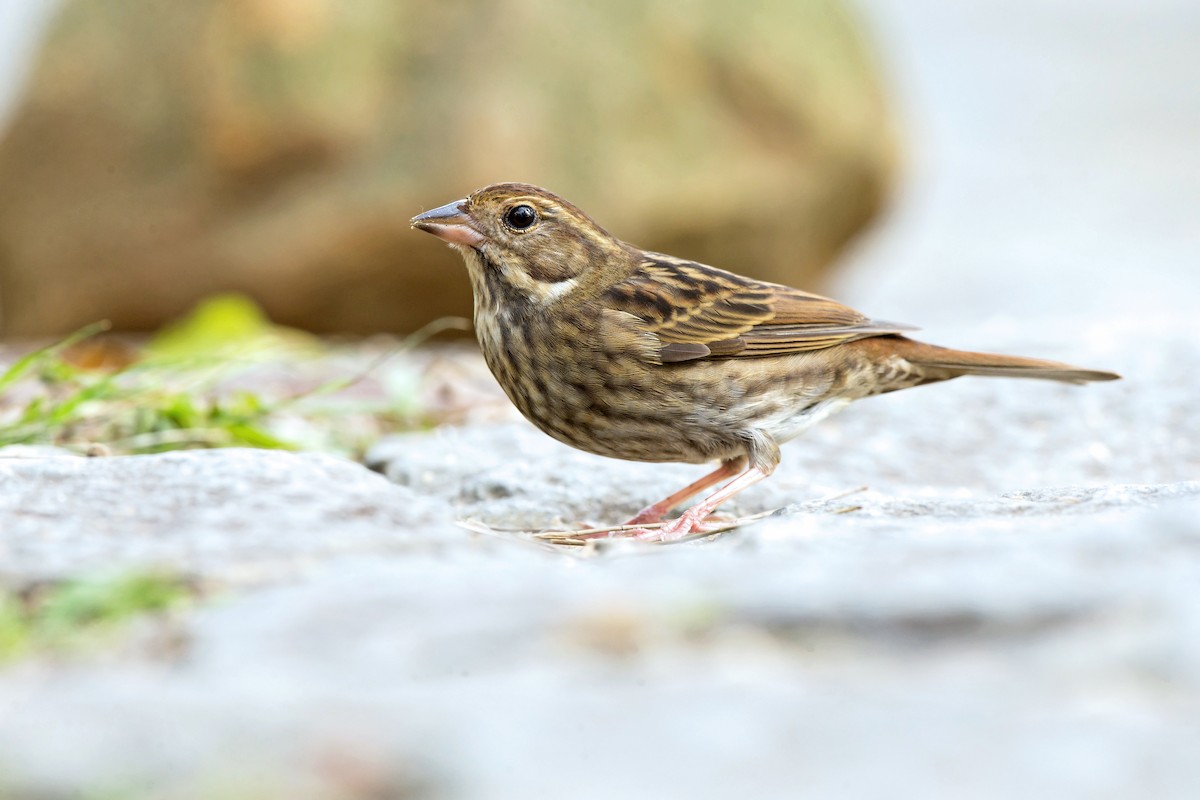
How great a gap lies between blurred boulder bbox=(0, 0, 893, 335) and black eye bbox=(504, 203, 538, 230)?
4.27 meters

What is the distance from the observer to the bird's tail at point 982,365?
4.99m

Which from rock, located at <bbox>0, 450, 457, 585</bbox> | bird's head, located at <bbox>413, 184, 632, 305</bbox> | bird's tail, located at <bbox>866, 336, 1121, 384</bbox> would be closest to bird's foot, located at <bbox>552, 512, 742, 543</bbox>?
rock, located at <bbox>0, 450, 457, 585</bbox>

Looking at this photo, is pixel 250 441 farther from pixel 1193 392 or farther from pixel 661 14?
pixel 661 14

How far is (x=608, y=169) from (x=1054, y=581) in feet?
25.4

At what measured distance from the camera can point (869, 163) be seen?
11.0 meters

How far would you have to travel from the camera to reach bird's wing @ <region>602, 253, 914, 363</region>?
4.79m

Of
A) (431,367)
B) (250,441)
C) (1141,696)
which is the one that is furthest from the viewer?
(431,367)

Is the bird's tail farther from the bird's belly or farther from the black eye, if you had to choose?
the black eye

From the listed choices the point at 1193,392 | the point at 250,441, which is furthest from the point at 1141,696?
the point at 1193,392

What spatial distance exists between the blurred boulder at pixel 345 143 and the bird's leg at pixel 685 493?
463cm

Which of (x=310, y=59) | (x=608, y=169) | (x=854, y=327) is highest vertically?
(x=310, y=59)

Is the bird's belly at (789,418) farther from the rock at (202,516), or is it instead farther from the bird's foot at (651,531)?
the rock at (202,516)

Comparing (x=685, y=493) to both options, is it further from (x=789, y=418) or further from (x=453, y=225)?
(x=453, y=225)

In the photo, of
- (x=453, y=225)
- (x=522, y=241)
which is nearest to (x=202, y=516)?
(x=453, y=225)
